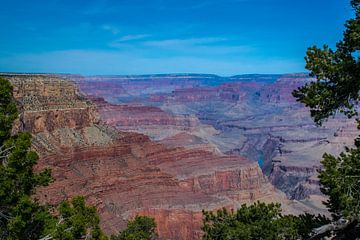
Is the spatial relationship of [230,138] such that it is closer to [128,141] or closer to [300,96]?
[128,141]

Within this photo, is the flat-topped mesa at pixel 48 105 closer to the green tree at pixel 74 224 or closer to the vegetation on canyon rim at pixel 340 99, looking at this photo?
the green tree at pixel 74 224

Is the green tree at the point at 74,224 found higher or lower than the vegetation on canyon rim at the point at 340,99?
lower

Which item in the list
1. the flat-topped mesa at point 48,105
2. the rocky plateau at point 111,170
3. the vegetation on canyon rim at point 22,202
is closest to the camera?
the vegetation on canyon rim at point 22,202

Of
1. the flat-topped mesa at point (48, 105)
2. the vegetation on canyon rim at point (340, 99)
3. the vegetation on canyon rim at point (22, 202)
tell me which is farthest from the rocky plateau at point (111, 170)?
the vegetation on canyon rim at point (340, 99)

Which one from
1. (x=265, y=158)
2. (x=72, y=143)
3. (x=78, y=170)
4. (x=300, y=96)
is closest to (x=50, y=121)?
(x=72, y=143)

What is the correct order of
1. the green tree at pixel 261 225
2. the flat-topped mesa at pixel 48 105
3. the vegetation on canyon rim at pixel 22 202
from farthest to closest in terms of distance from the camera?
the flat-topped mesa at pixel 48 105
the green tree at pixel 261 225
the vegetation on canyon rim at pixel 22 202

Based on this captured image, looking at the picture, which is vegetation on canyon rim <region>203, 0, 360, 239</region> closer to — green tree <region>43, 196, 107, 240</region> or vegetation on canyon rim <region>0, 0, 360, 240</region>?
vegetation on canyon rim <region>0, 0, 360, 240</region>

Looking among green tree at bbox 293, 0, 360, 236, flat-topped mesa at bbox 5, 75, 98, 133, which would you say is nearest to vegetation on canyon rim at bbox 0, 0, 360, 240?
green tree at bbox 293, 0, 360, 236
